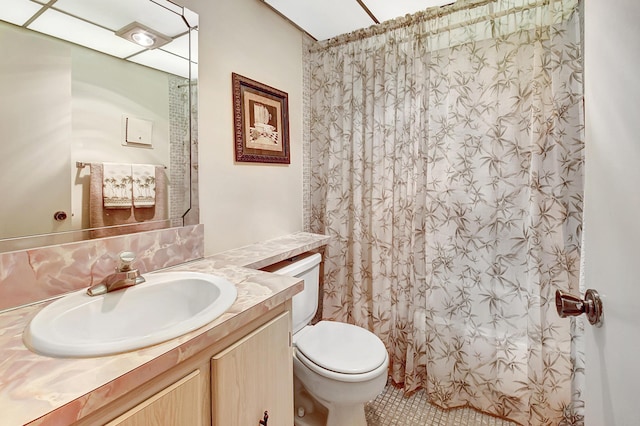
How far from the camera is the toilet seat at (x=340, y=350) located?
1.26m

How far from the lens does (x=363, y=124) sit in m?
1.82

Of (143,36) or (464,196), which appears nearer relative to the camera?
(143,36)

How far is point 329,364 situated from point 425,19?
182cm

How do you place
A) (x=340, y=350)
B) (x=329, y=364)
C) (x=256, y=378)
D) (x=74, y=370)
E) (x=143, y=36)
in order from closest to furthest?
(x=74, y=370) → (x=256, y=378) → (x=143, y=36) → (x=329, y=364) → (x=340, y=350)

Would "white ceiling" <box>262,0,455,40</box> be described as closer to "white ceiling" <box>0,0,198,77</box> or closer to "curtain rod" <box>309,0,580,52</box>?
"curtain rod" <box>309,0,580,52</box>

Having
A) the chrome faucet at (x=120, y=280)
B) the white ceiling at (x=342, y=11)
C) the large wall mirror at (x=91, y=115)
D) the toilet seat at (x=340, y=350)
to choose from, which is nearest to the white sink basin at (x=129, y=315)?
the chrome faucet at (x=120, y=280)

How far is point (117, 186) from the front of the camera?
3.52ft

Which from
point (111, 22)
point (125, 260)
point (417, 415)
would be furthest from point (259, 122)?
point (417, 415)

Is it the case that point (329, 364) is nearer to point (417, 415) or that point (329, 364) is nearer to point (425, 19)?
point (417, 415)

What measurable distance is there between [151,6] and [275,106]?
76 cm

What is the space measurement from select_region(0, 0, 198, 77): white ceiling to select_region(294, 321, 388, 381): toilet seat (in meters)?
1.34

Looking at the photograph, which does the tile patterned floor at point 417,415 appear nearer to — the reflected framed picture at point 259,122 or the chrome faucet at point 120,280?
the chrome faucet at point 120,280

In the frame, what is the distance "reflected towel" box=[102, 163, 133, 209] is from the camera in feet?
3.43

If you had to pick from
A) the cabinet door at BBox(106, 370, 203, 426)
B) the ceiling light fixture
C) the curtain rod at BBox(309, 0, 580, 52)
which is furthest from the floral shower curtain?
the cabinet door at BBox(106, 370, 203, 426)
